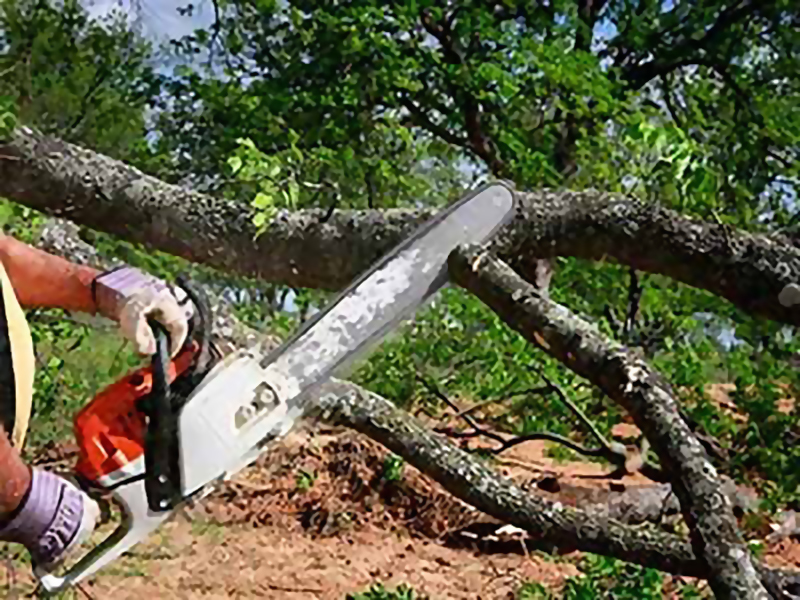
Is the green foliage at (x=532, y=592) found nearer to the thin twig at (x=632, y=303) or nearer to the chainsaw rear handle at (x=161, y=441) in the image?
the thin twig at (x=632, y=303)

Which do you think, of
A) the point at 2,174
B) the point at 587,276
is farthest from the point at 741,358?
the point at 2,174

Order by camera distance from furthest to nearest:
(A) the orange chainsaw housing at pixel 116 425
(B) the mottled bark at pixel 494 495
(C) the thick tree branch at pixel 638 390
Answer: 1. (B) the mottled bark at pixel 494 495
2. (C) the thick tree branch at pixel 638 390
3. (A) the orange chainsaw housing at pixel 116 425

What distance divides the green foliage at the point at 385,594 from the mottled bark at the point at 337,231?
0.88m

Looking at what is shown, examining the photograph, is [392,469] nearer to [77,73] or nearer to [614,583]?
[614,583]

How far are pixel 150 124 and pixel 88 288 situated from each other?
136cm

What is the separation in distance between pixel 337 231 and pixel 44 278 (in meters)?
0.26

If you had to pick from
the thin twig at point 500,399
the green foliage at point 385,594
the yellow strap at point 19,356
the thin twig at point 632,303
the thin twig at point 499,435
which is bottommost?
the green foliage at point 385,594

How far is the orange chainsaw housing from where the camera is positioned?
49cm

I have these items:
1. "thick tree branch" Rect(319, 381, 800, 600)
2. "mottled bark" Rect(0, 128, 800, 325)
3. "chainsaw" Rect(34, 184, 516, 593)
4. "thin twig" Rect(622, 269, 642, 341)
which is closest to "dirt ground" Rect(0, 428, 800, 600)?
"thin twig" Rect(622, 269, 642, 341)

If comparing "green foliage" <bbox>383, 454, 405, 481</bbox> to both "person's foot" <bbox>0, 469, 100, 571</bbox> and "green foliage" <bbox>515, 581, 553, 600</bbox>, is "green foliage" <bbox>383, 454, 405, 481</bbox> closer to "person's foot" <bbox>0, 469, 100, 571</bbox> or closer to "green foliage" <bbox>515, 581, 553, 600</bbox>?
"green foliage" <bbox>515, 581, 553, 600</bbox>

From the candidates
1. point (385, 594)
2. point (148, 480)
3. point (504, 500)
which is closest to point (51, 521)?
point (148, 480)

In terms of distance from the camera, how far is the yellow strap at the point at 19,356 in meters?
0.38

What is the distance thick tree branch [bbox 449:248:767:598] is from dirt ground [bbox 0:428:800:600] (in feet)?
3.18

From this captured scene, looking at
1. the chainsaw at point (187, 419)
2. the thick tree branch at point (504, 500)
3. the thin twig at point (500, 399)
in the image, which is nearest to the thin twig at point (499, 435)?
the thin twig at point (500, 399)
